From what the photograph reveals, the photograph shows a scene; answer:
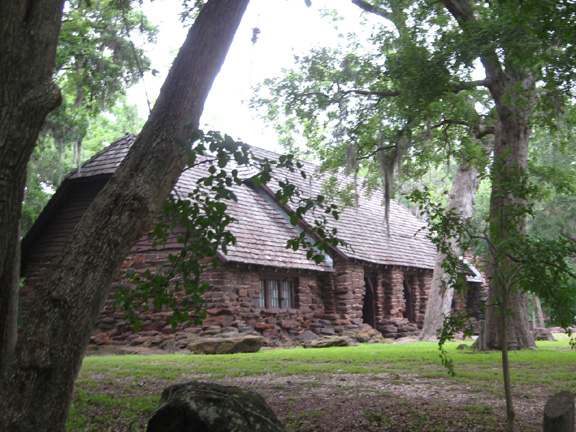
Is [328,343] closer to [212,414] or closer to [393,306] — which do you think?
[393,306]

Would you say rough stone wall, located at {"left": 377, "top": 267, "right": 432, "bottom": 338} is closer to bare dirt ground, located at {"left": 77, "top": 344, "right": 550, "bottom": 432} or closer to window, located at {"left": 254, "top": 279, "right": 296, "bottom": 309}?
window, located at {"left": 254, "top": 279, "right": 296, "bottom": 309}

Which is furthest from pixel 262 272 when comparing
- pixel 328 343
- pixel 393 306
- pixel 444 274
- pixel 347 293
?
pixel 393 306

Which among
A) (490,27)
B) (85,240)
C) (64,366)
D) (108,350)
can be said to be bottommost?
(108,350)

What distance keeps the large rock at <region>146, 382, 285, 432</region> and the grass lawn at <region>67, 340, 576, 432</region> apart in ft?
4.83

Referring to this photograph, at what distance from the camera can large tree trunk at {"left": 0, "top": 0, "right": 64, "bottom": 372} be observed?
4.54 meters

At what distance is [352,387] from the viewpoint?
8.52m

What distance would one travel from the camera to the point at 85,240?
484cm

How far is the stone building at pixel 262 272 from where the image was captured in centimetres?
1786

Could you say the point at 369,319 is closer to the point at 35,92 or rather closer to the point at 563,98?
the point at 563,98

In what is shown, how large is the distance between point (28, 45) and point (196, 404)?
3.19 metres

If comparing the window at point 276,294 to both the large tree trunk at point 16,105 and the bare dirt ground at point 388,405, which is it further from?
the large tree trunk at point 16,105

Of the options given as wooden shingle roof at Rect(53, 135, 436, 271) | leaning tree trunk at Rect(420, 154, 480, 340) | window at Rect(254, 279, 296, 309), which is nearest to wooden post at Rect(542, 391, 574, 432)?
wooden shingle roof at Rect(53, 135, 436, 271)

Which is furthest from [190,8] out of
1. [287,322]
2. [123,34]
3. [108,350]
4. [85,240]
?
[287,322]

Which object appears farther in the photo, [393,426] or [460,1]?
[460,1]
